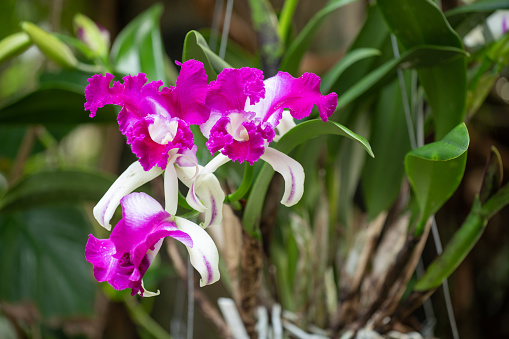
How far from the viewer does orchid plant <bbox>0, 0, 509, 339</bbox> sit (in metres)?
0.33

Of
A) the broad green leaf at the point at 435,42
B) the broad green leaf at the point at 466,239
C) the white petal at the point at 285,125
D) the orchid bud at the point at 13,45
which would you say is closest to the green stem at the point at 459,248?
the broad green leaf at the point at 466,239

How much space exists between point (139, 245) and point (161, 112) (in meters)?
0.10

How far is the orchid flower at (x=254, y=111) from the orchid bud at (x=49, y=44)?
352 mm

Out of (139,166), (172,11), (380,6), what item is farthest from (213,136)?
(172,11)

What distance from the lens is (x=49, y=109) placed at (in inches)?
25.8

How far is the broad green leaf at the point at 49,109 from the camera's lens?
624mm

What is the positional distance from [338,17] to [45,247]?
0.74 meters

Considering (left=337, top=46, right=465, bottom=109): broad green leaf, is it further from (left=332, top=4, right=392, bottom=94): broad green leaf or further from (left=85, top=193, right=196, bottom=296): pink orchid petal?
(left=85, top=193, right=196, bottom=296): pink orchid petal

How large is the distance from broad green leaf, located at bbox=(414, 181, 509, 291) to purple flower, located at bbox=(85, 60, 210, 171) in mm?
321

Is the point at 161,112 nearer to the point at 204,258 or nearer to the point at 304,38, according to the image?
the point at 204,258

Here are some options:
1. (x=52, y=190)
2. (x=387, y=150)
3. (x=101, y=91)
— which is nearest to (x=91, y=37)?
(x=52, y=190)

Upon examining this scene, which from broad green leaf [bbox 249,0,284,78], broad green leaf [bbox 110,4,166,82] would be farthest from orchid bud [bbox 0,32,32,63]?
broad green leaf [bbox 249,0,284,78]

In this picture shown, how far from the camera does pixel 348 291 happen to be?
1.95 feet

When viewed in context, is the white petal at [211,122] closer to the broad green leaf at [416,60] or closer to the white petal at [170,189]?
the white petal at [170,189]
